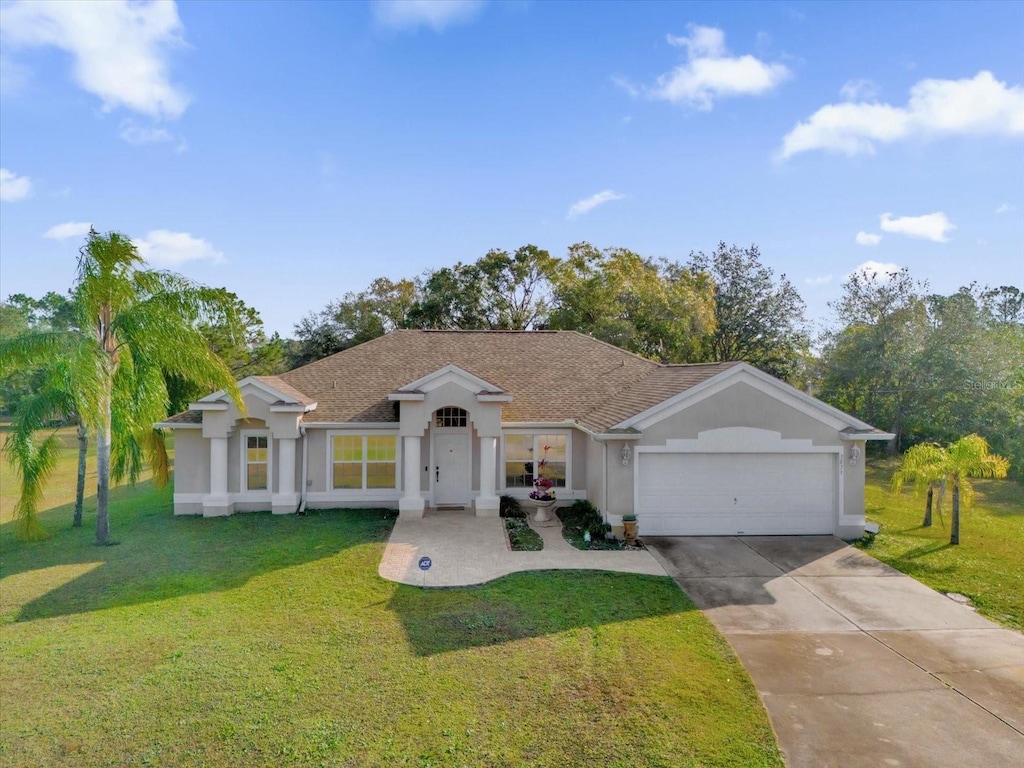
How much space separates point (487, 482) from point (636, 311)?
22.6 m

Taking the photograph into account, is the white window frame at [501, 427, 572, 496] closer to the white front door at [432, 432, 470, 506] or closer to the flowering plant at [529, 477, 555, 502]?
the white front door at [432, 432, 470, 506]

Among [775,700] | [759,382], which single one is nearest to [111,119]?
[759,382]

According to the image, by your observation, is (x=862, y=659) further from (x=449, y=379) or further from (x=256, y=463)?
(x=256, y=463)

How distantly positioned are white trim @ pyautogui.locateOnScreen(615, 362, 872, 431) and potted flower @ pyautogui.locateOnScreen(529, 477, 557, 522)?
3284mm

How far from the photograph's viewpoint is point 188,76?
14.7 metres

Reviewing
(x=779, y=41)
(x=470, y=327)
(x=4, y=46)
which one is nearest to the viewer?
(x=4, y=46)

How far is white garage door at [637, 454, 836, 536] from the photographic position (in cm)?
1461

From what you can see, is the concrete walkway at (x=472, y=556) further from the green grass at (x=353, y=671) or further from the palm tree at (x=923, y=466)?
the palm tree at (x=923, y=466)

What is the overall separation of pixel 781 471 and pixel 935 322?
78.2ft

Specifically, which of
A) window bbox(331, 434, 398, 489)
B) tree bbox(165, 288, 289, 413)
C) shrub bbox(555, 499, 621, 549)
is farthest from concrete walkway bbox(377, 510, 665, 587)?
tree bbox(165, 288, 289, 413)

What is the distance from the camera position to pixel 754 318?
42406 millimetres

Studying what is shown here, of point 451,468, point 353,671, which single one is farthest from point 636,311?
point 353,671

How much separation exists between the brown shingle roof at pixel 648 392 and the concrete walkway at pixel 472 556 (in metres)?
3.42

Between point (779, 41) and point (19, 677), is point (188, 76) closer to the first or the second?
point (19, 677)
